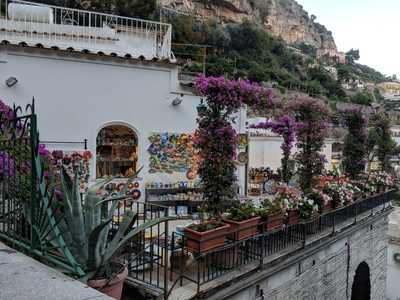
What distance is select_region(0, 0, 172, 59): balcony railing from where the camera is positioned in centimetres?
845

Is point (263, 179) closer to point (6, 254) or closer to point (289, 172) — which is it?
point (289, 172)

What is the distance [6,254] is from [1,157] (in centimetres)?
124

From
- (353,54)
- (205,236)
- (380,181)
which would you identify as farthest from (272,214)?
(353,54)

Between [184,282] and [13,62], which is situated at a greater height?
[13,62]

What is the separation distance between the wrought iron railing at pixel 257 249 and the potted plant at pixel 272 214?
125 millimetres

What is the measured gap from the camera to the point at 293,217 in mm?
6625

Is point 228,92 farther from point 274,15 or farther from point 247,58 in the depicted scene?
point 274,15

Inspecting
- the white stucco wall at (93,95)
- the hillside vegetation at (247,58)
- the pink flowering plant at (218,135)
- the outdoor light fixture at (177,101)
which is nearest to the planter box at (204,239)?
the pink flowering plant at (218,135)

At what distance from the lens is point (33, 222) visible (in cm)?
314

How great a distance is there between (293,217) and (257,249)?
1457mm

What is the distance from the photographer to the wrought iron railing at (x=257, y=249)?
4590mm

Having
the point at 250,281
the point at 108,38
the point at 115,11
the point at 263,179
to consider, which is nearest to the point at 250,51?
the point at 115,11

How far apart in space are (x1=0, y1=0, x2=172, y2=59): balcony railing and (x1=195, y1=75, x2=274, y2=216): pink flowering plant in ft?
Answer: 12.0

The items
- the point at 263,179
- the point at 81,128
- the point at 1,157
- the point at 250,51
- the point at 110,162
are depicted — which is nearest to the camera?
the point at 1,157
